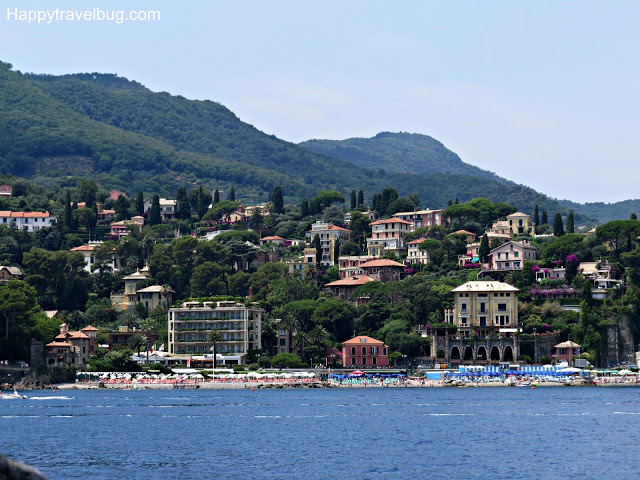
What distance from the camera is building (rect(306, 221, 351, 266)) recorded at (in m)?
185

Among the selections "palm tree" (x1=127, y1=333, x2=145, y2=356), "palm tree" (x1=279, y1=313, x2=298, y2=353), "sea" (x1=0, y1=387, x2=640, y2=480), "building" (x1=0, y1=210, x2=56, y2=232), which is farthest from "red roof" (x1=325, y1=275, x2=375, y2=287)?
"building" (x1=0, y1=210, x2=56, y2=232)

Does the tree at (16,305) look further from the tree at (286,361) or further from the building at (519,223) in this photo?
the building at (519,223)

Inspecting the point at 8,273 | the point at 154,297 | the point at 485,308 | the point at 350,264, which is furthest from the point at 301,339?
the point at 8,273

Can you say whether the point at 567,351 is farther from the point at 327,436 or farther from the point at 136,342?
the point at 327,436

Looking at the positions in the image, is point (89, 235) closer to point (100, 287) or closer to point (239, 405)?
point (100, 287)

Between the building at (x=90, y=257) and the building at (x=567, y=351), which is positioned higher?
the building at (x=90, y=257)

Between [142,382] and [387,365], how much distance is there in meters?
30.9

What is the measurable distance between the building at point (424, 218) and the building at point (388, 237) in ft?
20.9

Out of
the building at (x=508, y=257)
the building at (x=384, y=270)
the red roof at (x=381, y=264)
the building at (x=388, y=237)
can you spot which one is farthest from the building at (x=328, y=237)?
the building at (x=508, y=257)

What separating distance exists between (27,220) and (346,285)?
65.9 metres

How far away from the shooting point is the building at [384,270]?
16462cm

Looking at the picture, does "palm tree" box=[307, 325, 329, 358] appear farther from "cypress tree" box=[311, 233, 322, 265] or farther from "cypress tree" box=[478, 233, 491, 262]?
"cypress tree" box=[311, 233, 322, 265]

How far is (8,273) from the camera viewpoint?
158 meters

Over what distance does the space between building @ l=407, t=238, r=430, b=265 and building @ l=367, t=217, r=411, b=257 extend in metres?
3.72
